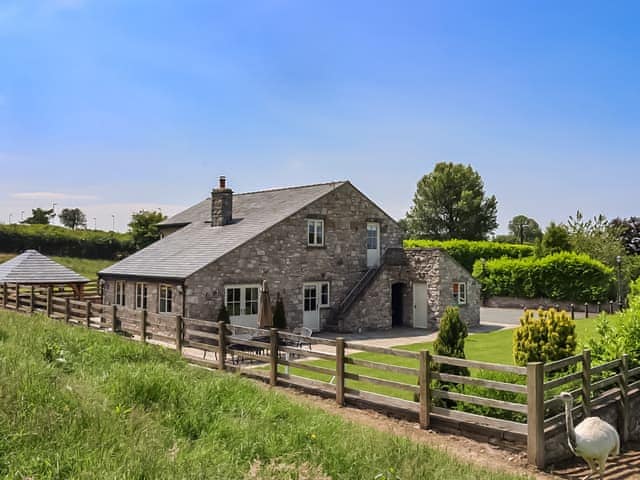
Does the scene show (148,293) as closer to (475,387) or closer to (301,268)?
(301,268)

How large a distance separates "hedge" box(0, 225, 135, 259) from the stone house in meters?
28.8

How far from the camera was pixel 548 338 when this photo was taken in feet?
34.5

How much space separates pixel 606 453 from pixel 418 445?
92.6 inches

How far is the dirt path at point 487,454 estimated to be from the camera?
23.9 feet

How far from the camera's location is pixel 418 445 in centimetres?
698

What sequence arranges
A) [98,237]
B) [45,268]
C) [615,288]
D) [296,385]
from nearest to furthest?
1. [296,385]
2. [45,268]
3. [615,288]
4. [98,237]

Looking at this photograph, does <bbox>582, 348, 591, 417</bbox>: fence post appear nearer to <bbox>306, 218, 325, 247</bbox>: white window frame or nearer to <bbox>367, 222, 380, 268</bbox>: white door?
<bbox>306, 218, 325, 247</bbox>: white window frame

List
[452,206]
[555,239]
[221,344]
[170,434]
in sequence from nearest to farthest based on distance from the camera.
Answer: [170,434], [221,344], [555,239], [452,206]

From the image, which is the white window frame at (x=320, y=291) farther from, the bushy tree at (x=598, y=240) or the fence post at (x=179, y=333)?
the bushy tree at (x=598, y=240)

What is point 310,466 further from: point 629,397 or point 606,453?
point 629,397

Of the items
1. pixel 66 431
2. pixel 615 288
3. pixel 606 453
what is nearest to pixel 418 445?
pixel 606 453

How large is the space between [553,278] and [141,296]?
23233 mm

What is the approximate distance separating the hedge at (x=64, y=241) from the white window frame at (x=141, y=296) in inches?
1245

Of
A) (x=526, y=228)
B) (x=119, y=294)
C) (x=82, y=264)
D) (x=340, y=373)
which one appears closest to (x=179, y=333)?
(x=340, y=373)
